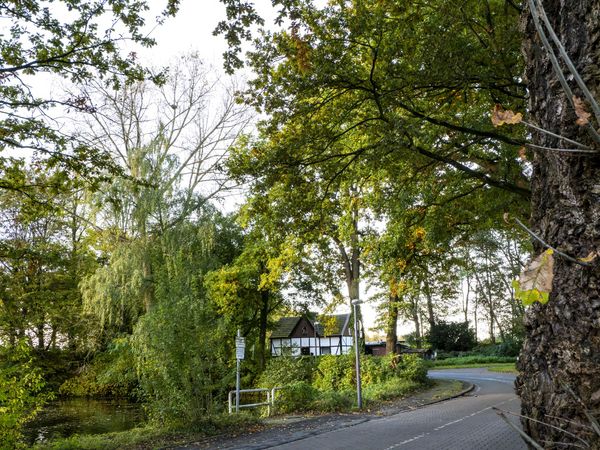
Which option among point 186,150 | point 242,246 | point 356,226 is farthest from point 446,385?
point 186,150

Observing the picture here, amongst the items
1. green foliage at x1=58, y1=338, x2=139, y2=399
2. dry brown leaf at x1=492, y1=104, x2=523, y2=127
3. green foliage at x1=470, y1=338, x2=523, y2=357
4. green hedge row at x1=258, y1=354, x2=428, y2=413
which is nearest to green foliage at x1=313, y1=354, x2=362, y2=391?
green hedge row at x1=258, y1=354, x2=428, y2=413

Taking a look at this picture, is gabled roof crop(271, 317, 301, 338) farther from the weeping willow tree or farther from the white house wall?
the weeping willow tree

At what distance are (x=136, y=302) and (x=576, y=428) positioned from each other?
20.6 metres

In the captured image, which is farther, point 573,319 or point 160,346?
point 160,346

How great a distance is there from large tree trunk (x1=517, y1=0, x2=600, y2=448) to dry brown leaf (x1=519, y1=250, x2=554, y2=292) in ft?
1.55

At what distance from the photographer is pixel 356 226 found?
63.8ft

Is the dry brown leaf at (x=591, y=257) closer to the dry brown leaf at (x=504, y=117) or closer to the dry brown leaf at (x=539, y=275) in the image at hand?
the dry brown leaf at (x=539, y=275)

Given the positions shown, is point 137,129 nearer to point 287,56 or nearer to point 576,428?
point 287,56

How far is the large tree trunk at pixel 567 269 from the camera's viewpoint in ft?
4.91

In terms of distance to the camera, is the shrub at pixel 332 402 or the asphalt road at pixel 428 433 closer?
the asphalt road at pixel 428 433

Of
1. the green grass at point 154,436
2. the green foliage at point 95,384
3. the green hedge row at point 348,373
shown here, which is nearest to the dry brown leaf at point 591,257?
the green grass at point 154,436

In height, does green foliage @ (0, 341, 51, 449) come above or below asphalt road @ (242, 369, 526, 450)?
above

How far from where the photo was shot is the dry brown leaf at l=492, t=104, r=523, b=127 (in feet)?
4.16

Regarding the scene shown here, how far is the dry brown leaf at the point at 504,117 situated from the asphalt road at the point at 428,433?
8.83 metres
